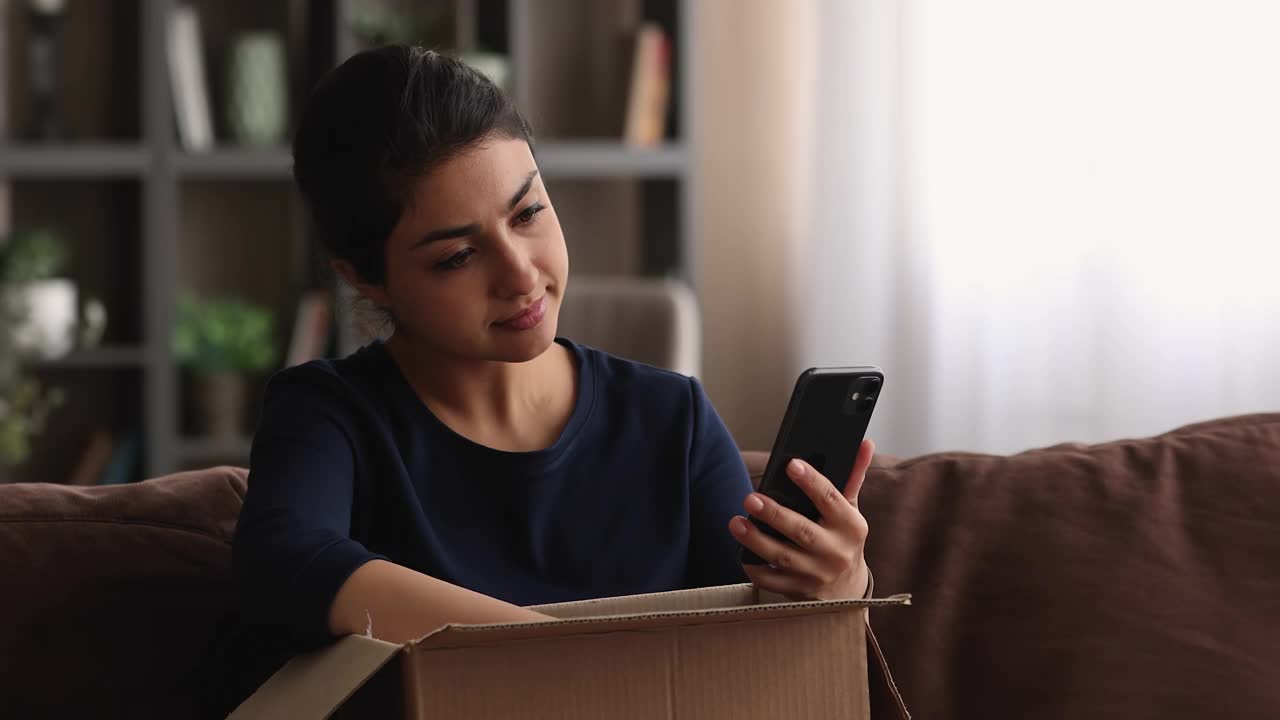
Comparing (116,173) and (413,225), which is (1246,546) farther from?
(116,173)

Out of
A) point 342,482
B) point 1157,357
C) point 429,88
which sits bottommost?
point 1157,357

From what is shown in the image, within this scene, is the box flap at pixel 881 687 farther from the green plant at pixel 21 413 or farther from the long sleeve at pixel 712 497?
the green plant at pixel 21 413

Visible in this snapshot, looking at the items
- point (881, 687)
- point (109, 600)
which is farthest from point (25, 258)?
point (881, 687)

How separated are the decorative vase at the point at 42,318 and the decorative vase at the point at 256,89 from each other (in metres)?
0.57

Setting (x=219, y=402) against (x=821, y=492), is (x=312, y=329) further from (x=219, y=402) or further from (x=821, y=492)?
(x=821, y=492)

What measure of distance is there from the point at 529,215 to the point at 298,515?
313 millimetres

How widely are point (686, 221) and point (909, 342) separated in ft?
2.10

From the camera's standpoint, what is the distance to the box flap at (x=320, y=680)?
2.28 feet

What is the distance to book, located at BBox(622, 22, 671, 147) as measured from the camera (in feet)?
10.8

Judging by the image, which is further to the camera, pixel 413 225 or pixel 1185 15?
pixel 1185 15

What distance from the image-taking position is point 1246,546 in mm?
1213

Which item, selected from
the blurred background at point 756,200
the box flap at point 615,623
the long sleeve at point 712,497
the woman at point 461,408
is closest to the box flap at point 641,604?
the box flap at point 615,623

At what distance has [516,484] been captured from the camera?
1.12m

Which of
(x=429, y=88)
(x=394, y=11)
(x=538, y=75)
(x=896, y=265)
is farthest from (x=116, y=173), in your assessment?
(x=429, y=88)
